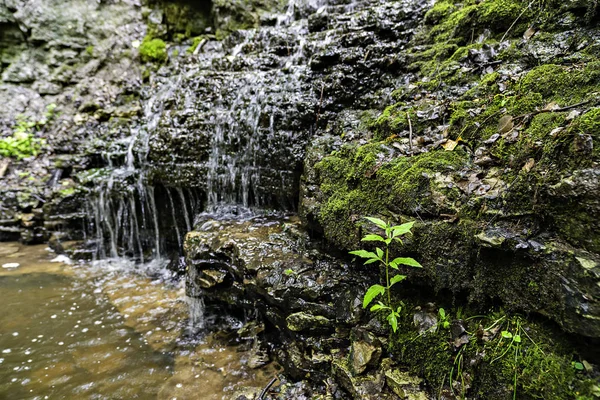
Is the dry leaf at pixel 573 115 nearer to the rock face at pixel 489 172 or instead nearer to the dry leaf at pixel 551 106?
the rock face at pixel 489 172

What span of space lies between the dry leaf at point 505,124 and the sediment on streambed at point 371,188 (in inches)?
0.4

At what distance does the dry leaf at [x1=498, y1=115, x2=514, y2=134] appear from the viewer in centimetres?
234

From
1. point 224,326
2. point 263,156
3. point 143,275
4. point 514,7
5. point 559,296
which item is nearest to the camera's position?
point 559,296

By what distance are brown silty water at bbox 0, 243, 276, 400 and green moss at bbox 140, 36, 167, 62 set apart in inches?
269

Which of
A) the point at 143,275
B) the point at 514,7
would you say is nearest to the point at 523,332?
the point at 514,7

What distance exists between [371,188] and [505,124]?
118 centimetres

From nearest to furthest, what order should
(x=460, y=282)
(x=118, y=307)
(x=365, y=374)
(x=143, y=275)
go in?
(x=460, y=282), (x=365, y=374), (x=118, y=307), (x=143, y=275)

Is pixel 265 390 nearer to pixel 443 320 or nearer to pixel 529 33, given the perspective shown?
pixel 443 320

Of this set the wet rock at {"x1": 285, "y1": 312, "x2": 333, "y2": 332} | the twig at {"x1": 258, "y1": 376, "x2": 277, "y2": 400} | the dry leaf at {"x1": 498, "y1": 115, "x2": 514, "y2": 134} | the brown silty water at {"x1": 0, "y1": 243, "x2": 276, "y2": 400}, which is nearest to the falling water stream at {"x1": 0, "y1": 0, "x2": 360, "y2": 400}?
the brown silty water at {"x1": 0, "y1": 243, "x2": 276, "y2": 400}

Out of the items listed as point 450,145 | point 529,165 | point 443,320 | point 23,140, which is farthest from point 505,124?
point 23,140

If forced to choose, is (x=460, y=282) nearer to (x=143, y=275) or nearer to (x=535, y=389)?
(x=535, y=389)

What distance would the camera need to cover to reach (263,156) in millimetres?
4828

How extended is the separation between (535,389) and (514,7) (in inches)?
150

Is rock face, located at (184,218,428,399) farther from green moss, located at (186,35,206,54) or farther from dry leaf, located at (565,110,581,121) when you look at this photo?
green moss, located at (186,35,206,54)
